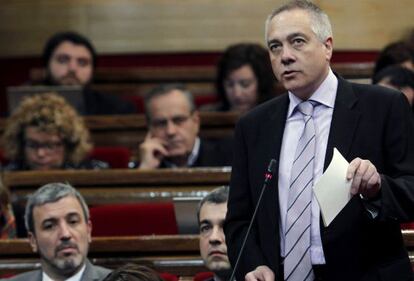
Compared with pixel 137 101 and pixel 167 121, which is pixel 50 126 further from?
pixel 137 101

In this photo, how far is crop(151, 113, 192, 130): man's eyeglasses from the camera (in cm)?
359

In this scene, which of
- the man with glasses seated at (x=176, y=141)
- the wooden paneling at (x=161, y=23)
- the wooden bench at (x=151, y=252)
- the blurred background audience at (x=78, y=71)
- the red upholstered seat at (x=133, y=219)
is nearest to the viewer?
the wooden bench at (x=151, y=252)

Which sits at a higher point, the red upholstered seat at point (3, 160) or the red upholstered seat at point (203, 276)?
the red upholstered seat at point (3, 160)

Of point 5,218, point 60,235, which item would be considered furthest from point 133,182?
point 60,235

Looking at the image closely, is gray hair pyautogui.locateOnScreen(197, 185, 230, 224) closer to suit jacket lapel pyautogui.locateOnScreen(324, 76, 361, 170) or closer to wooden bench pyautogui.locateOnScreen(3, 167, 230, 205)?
wooden bench pyautogui.locateOnScreen(3, 167, 230, 205)

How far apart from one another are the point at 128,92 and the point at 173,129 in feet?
3.36

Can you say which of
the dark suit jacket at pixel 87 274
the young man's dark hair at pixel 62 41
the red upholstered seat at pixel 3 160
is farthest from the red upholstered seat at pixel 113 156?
the dark suit jacket at pixel 87 274

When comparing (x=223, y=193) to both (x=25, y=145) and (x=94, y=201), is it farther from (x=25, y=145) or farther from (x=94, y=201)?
(x=25, y=145)

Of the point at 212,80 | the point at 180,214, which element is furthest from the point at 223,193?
the point at 212,80

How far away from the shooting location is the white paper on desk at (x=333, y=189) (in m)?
1.75

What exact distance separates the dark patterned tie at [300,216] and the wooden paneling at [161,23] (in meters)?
2.85

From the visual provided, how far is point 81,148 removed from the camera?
3.58 m

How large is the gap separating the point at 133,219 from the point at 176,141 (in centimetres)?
62

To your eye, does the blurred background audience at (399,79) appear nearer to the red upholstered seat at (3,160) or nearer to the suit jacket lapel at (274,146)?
the red upholstered seat at (3,160)
